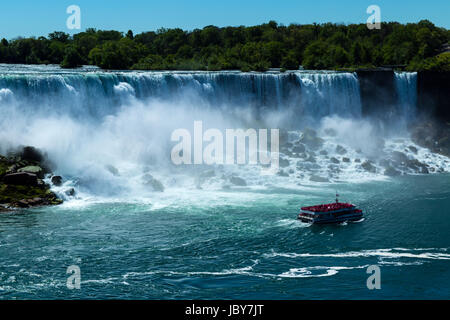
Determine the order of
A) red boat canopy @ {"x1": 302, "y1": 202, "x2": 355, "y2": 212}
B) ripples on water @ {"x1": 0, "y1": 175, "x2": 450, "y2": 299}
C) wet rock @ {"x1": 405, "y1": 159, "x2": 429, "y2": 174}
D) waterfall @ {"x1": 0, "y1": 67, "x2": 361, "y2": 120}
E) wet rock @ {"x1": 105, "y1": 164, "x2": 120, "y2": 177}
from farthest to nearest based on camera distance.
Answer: wet rock @ {"x1": 405, "y1": 159, "x2": 429, "y2": 174}
waterfall @ {"x1": 0, "y1": 67, "x2": 361, "y2": 120}
wet rock @ {"x1": 105, "y1": 164, "x2": 120, "y2": 177}
red boat canopy @ {"x1": 302, "y1": 202, "x2": 355, "y2": 212}
ripples on water @ {"x1": 0, "y1": 175, "x2": 450, "y2": 299}

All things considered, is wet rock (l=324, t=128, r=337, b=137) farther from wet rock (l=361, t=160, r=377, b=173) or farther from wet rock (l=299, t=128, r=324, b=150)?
wet rock (l=361, t=160, r=377, b=173)

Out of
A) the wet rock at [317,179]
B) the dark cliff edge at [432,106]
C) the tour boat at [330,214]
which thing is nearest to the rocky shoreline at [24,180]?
the tour boat at [330,214]

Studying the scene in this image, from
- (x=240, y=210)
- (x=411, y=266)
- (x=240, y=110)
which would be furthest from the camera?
(x=240, y=110)

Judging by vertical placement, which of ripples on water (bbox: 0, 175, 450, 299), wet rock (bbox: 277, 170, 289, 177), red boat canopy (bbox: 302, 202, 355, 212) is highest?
wet rock (bbox: 277, 170, 289, 177)

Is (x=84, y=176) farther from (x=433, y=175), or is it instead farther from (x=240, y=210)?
(x=433, y=175)

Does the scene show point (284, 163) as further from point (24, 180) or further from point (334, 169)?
point (24, 180)

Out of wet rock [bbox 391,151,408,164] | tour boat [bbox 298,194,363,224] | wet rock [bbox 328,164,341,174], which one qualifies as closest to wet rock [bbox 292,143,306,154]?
wet rock [bbox 328,164,341,174]

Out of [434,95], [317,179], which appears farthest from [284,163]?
[434,95]
